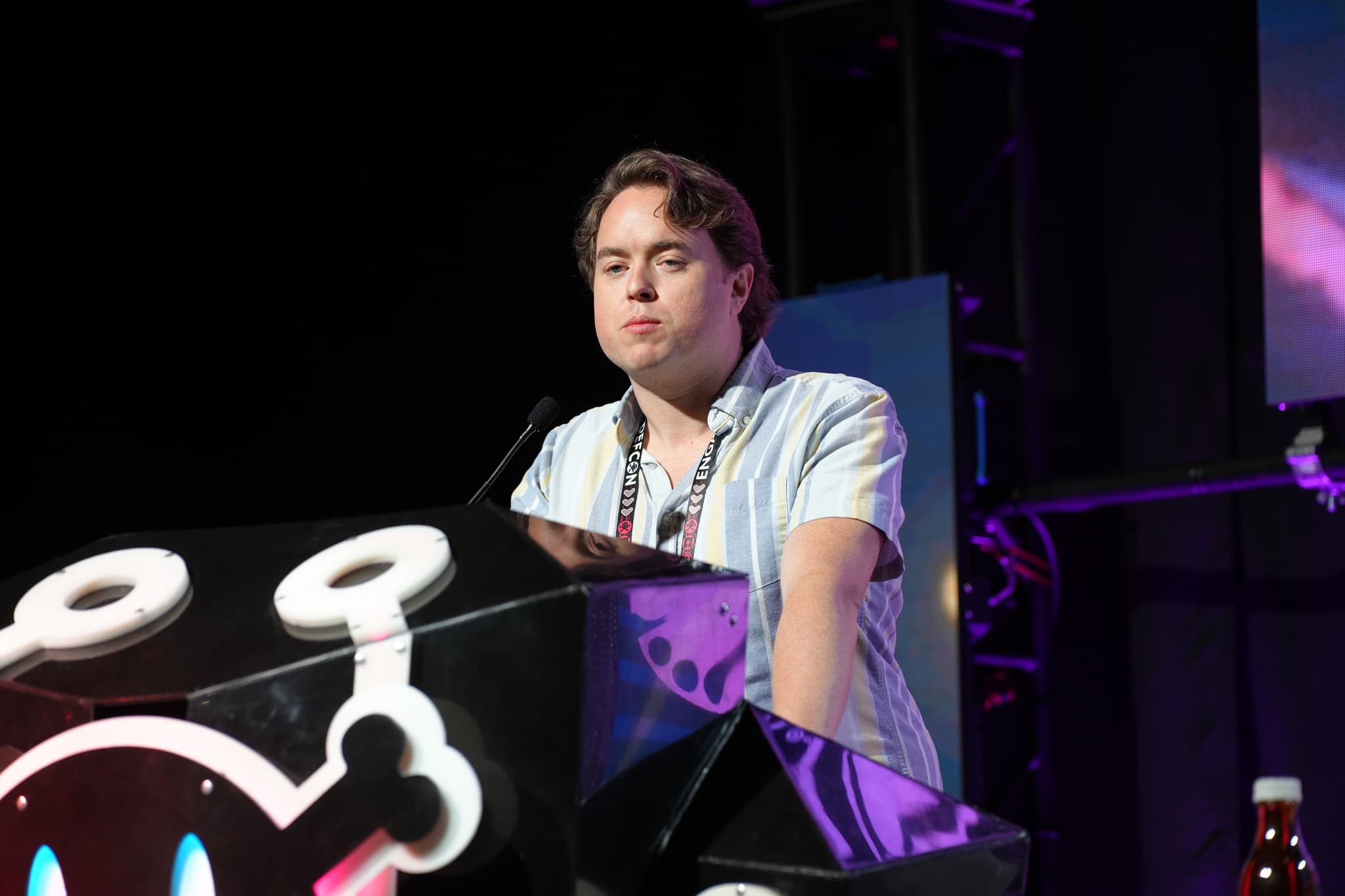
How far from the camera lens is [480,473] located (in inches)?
146

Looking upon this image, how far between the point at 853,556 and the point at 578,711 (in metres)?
0.58

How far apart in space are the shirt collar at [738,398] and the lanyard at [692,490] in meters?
0.02

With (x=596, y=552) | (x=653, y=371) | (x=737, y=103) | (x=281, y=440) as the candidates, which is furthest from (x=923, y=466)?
(x=596, y=552)

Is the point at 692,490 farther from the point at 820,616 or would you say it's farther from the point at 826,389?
the point at 820,616

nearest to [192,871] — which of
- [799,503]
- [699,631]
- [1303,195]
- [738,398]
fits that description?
[699,631]

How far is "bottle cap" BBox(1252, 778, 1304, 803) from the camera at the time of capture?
186cm

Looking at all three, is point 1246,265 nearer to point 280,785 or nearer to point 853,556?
point 853,556

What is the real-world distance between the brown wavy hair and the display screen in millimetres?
2386

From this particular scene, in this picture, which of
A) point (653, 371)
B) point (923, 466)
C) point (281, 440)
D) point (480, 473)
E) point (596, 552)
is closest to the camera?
point (596, 552)

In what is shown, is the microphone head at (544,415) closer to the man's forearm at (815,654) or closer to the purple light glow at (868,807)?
the man's forearm at (815,654)

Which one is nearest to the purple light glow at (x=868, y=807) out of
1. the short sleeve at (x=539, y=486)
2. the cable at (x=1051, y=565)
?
the short sleeve at (x=539, y=486)

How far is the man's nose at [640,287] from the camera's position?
5.17 feet

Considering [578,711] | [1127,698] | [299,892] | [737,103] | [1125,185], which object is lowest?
[1127,698]

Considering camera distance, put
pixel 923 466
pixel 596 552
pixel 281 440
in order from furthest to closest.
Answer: pixel 923 466
pixel 281 440
pixel 596 552
